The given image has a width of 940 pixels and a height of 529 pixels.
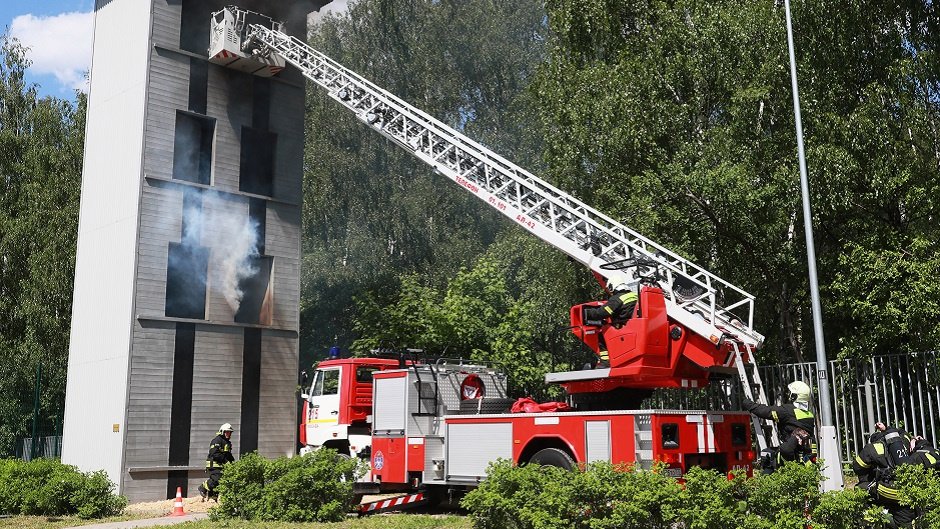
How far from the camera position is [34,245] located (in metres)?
33.5

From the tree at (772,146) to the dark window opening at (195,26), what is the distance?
8.42 meters

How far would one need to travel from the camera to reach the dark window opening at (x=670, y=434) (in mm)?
11391

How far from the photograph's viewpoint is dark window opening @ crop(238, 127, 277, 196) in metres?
20.5

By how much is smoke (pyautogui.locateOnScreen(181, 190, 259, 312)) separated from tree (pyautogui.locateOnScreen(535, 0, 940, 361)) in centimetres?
768

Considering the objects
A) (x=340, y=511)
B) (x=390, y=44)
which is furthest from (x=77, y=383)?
(x=390, y=44)

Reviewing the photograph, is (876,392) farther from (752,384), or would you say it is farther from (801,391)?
(801,391)

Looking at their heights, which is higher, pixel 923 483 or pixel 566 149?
pixel 566 149

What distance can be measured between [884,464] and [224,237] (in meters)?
14.6

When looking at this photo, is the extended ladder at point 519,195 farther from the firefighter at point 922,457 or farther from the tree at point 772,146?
the firefighter at point 922,457

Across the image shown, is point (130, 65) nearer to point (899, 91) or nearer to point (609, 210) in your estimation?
point (609, 210)

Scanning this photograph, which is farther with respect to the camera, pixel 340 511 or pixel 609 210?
pixel 609 210

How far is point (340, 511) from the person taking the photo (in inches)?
497

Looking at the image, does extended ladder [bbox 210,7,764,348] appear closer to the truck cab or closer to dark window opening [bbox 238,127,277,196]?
dark window opening [bbox 238,127,277,196]

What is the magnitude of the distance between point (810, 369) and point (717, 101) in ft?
22.1
